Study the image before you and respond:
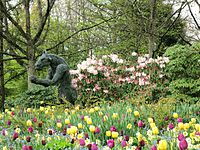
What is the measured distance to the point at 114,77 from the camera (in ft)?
33.0

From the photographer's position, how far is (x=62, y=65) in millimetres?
6496

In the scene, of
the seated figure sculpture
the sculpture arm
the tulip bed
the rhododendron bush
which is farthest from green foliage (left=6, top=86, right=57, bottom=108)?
the tulip bed

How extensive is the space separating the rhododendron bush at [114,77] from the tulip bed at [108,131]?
14.5 ft

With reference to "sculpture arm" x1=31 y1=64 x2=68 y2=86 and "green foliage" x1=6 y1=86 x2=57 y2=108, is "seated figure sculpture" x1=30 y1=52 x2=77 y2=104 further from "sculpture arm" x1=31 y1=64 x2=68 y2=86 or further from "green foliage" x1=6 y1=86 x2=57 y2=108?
"green foliage" x1=6 y1=86 x2=57 y2=108

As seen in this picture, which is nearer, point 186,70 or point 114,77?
point 186,70

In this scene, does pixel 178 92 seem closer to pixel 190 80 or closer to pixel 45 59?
pixel 190 80

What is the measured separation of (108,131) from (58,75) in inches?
143

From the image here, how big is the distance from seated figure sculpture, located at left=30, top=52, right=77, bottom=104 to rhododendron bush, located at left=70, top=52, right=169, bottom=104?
2985 millimetres

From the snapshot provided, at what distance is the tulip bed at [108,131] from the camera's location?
2.76m

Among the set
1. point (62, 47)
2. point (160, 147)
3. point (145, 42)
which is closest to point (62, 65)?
point (160, 147)

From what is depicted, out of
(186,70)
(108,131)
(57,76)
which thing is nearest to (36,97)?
(57,76)

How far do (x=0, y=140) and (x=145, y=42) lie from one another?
1078 centimetres

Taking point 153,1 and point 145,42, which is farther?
point 145,42

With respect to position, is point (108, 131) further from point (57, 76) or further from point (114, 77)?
point (114, 77)
